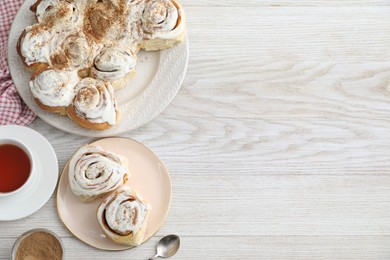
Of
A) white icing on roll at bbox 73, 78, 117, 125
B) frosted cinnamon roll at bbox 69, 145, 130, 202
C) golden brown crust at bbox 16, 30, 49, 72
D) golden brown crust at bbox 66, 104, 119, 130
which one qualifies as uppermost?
golden brown crust at bbox 16, 30, 49, 72

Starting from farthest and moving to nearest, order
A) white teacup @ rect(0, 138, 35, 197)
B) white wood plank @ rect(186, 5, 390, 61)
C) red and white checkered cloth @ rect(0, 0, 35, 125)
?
white wood plank @ rect(186, 5, 390, 61)
red and white checkered cloth @ rect(0, 0, 35, 125)
white teacup @ rect(0, 138, 35, 197)

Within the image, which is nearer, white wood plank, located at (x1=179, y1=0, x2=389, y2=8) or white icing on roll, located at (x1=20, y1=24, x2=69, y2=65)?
white icing on roll, located at (x1=20, y1=24, x2=69, y2=65)

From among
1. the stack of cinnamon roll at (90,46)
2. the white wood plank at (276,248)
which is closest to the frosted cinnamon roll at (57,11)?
the stack of cinnamon roll at (90,46)

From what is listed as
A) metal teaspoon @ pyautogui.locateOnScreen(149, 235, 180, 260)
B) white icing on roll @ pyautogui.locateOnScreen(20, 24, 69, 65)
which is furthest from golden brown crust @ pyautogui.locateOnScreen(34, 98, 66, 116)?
metal teaspoon @ pyautogui.locateOnScreen(149, 235, 180, 260)

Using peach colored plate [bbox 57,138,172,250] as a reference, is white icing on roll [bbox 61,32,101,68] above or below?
above

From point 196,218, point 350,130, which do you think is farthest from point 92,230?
point 350,130

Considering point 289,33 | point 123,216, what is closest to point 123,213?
point 123,216

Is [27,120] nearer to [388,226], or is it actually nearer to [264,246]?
[264,246]

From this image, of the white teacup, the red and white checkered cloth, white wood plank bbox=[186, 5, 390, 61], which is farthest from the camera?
white wood plank bbox=[186, 5, 390, 61]

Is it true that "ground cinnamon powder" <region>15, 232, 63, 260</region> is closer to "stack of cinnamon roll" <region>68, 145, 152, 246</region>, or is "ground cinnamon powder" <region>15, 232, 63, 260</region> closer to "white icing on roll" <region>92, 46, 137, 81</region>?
"stack of cinnamon roll" <region>68, 145, 152, 246</region>
